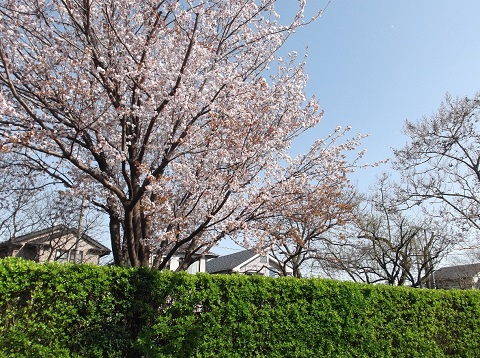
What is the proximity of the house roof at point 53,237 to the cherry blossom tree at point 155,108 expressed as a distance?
38.5 feet

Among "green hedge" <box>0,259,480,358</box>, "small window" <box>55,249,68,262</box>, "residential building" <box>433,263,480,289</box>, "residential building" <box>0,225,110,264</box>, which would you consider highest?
"residential building" <box>0,225,110,264</box>

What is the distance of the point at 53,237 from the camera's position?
61.1 ft

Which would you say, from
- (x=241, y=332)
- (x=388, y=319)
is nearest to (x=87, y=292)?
(x=241, y=332)

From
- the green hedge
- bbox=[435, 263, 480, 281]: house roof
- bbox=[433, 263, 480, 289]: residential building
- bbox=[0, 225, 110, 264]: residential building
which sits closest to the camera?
the green hedge

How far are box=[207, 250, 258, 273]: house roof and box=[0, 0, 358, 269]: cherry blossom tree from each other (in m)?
20.0

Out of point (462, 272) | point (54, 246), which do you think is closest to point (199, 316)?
point (54, 246)

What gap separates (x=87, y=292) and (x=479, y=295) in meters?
9.37

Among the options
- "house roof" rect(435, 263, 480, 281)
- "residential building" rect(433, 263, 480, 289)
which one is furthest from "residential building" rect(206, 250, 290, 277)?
"house roof" rect(435, 263, 480, 281)

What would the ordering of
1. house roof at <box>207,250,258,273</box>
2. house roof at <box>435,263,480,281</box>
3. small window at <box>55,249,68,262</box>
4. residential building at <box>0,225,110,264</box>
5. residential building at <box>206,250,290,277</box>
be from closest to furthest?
residential building at <box>0,225,110,264</box> < small window at <box>55,249,68,262</box> < residential building at <box>206,250,290,277</box> < house roof at <box>207,250,258,273</box> < house roof at <box>435,263,480,281</box>

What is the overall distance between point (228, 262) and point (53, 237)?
1392 centimetres

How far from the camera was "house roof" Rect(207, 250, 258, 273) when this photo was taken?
27609 millimetres

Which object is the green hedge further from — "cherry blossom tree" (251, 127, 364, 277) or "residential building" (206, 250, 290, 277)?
"residential building" (206, 250, 290, 277)

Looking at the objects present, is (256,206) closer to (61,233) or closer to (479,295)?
(479,295)

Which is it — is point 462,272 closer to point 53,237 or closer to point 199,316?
point 53,237
